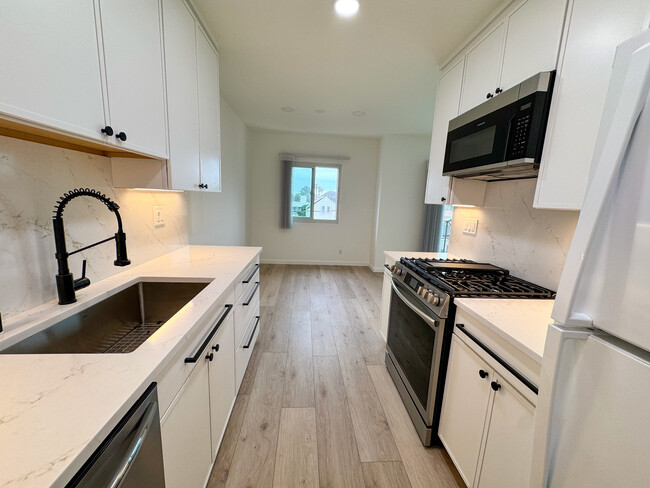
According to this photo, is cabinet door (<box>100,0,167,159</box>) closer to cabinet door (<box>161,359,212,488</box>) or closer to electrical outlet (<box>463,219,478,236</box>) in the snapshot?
cabinet door (<box>161,359,212,488</box>)

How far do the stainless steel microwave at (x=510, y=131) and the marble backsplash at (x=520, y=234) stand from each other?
0.17 meters

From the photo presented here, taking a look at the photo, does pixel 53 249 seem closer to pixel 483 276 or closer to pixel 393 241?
pixel 483 276

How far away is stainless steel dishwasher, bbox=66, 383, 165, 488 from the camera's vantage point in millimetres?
512

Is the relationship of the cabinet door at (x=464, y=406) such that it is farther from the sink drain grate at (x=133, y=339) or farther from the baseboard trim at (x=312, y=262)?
the baseboard trim at (x=312, y=262)

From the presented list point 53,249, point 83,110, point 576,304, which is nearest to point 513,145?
point 576,304

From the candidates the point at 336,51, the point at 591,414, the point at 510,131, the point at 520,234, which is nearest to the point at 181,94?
the point at 336,51

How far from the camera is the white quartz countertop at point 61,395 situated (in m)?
0.45

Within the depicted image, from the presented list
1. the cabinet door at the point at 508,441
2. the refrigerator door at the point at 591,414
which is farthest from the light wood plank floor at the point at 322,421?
the refrigerator door at the point at 591,414

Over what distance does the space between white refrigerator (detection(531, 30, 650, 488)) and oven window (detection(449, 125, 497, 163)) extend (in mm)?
913

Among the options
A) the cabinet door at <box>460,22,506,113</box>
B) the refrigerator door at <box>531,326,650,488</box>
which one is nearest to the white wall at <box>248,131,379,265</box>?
the cabinet door at <box>460,22,506,113</box>

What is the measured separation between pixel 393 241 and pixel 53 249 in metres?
4.78

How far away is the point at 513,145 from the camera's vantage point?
131cm

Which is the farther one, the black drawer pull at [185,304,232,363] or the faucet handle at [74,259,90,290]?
the faucet handle at [74,259,90,290]

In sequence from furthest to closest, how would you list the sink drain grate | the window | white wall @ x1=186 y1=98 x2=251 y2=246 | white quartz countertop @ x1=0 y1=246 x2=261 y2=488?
the window
white wall @ x1=186 y1=98 x2=251 y2=246
the sink drain grate
white quartz countertop @ x1=0 y1=246 x2=261 y2=488
